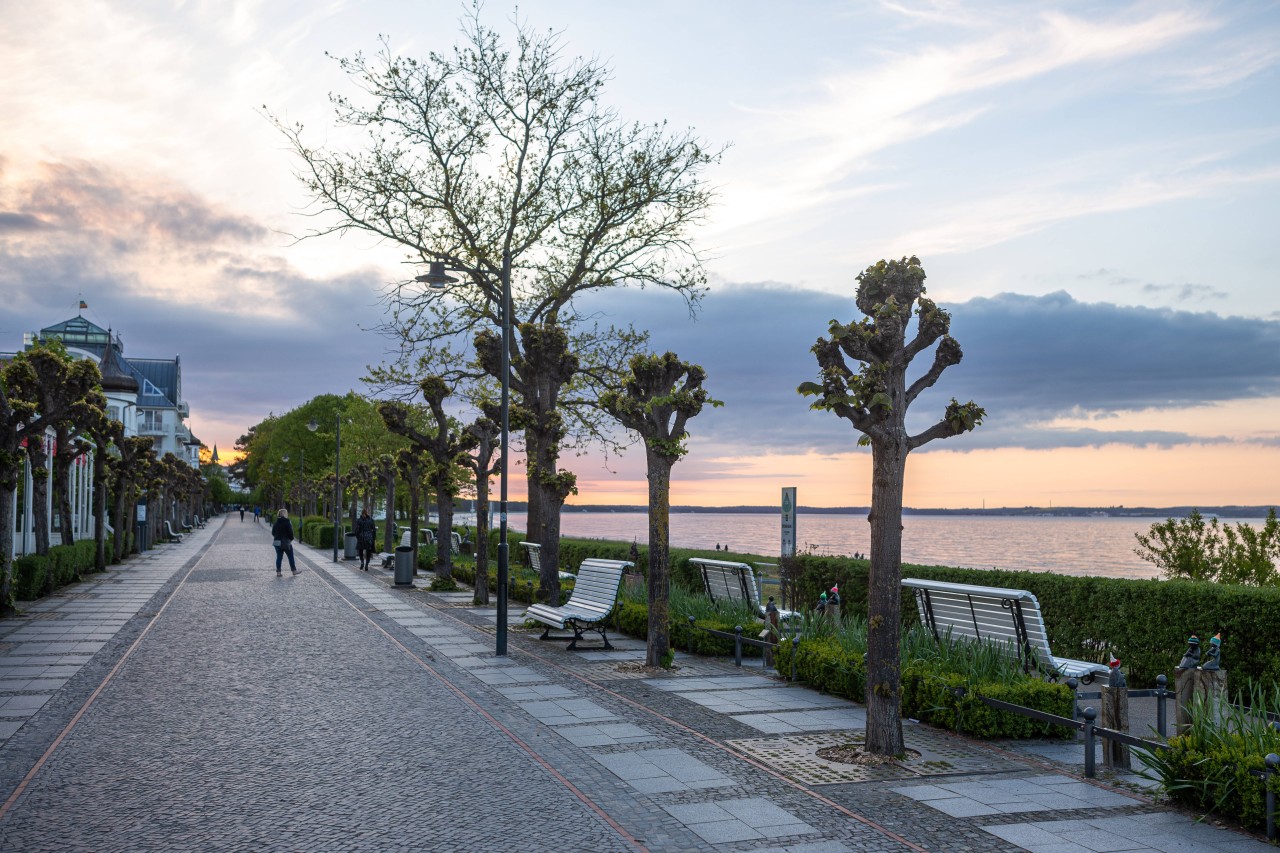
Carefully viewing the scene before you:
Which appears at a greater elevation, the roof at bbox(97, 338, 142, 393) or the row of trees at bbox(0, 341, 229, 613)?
the roof at bbox(97, 338, 142, 393)

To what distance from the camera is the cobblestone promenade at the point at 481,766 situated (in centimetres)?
650

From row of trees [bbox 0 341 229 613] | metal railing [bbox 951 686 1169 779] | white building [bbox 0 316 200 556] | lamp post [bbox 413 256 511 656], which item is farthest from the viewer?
white building [bbox 0 316 200 556]

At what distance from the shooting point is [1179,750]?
7125mm

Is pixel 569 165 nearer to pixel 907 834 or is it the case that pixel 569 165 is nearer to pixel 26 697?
pixel 26 697

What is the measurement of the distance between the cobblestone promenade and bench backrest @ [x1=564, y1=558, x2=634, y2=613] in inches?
42.8

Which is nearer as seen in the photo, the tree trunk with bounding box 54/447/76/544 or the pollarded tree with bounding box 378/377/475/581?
the pollarded tree with bounding box 378/377/475/581

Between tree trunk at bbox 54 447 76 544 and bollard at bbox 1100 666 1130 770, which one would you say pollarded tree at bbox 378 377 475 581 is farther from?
bollard at bbox 1100 666 1130 770

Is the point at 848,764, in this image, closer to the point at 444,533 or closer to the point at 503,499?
the point at 503,499

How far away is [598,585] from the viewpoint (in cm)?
1612

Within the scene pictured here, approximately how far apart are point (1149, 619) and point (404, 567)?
2015 cm

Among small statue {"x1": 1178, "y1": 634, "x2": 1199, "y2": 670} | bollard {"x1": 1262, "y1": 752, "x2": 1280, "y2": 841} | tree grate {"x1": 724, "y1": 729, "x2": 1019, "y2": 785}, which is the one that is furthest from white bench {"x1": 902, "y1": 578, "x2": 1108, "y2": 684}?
bollard {"x1": 1262, "y1": 752, "x2": 1280, "y2": 841}

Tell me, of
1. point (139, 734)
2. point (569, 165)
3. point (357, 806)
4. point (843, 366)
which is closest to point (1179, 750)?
point (843, 366)

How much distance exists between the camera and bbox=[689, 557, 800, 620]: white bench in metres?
15.3

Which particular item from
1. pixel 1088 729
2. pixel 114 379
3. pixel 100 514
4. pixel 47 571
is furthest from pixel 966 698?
pixel 114 379
